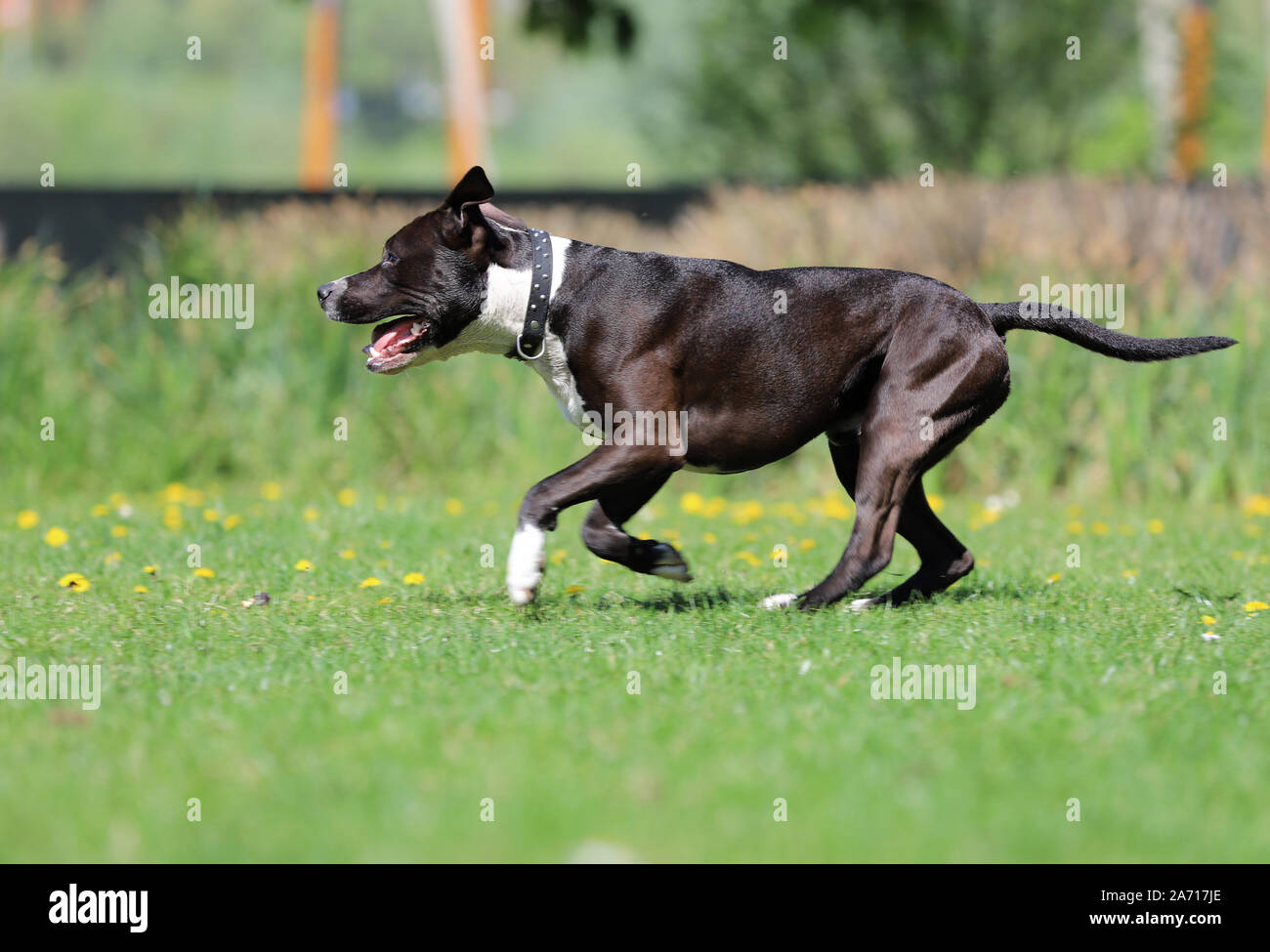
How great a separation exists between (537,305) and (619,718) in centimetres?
185

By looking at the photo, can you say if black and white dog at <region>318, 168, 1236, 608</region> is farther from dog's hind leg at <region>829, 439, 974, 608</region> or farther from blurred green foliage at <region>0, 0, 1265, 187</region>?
blurred green foliage at <region>0, 0, 1265, 187</region>

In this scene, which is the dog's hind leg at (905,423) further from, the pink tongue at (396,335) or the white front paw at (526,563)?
the pink tongue at (396,335)

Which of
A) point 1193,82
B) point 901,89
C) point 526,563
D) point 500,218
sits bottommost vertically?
point 526,563

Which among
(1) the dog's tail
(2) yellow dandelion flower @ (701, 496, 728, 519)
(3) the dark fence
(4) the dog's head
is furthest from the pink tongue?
(3) the dark fence

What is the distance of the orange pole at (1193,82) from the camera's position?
57.9 ft

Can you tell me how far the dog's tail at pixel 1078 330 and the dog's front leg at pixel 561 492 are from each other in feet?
4.61

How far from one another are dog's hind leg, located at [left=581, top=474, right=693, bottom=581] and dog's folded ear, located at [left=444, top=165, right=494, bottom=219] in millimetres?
1113

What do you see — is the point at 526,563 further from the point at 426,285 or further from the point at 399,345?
the point at 426,285

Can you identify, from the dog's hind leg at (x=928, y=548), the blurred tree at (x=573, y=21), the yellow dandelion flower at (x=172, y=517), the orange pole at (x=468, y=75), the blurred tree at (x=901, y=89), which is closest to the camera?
the dog's hind leg at (x=928, y=548)

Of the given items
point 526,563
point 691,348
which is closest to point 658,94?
point 691,348

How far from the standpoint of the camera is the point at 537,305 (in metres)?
5.57

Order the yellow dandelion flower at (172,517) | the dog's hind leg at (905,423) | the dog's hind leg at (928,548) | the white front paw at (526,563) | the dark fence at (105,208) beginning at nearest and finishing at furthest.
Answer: the white front paw at (526,563), the dog's hind leg at (905,423), the dog's hind leg at (928,548), the yellow dandelion flower at (172,517), the dark fence at (105,208)

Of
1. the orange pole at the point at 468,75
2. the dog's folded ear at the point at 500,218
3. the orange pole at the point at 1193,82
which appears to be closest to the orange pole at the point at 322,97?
the orange pole at the point at 468,75

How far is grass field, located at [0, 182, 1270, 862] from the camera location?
11.5 ft
